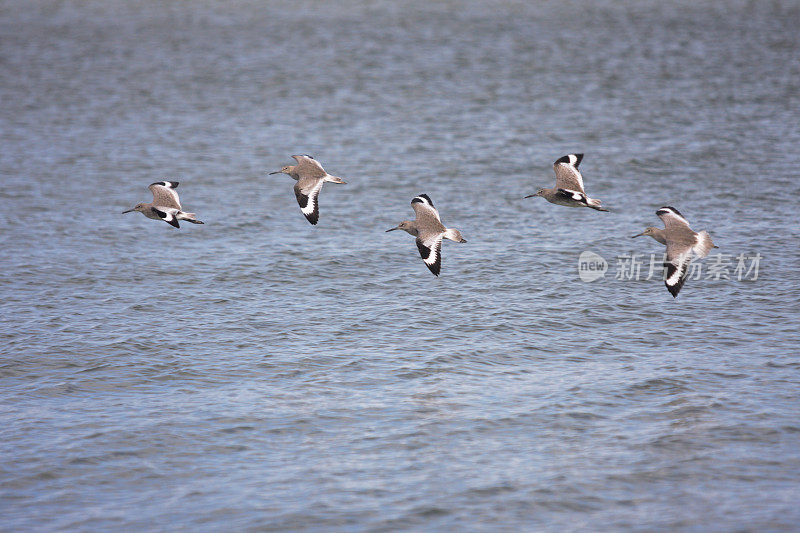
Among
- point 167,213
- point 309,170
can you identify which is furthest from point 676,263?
point 167,213

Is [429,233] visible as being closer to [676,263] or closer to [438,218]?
[438,218]

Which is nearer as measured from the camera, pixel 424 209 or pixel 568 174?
pixel 424 209

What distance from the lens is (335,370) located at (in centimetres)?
2528

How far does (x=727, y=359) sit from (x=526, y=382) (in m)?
5.19

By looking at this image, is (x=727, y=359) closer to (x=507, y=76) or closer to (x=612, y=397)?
(x=612, y=397)

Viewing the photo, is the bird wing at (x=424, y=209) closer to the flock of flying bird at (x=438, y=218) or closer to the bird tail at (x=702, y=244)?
the flock of flying bird at (x=438, y=218)

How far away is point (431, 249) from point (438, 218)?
179cm

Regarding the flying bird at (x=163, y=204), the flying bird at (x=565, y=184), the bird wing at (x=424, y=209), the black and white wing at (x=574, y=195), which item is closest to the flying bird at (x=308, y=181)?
the bird wing at (x=424, y=209)

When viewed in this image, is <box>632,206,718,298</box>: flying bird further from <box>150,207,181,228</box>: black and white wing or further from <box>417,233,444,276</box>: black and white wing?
<box>150,207,181,228</box>: black and white wing

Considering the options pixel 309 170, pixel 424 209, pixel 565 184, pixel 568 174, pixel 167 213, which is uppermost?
pixel 568 174

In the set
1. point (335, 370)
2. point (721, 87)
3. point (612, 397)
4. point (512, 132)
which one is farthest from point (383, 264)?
point (721, 87)

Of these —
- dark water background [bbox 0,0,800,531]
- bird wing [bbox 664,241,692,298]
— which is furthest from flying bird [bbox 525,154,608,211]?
dark water background [bbox 0,0,800,531]

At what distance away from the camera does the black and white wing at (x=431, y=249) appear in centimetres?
2233

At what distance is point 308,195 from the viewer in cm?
2477
